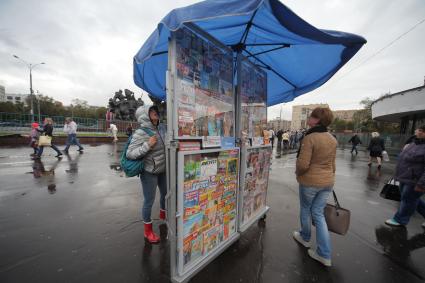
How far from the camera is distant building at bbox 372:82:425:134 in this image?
42.6 feet

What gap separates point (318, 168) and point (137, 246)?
257cm

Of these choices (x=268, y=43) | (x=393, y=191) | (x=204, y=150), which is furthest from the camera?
(x=393, y=191)

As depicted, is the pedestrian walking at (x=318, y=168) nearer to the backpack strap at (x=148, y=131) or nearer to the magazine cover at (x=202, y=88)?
the magazine cover at (x=202, y=88)

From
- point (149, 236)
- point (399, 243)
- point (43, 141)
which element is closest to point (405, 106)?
point (399, 243)

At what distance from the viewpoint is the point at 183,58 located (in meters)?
1.86

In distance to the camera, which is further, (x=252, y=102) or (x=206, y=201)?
(x=252, y=102)

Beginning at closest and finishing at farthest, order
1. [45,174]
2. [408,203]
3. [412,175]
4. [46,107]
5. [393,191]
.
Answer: [412,175], [408,203], [393,191], [45,174], [46,107]

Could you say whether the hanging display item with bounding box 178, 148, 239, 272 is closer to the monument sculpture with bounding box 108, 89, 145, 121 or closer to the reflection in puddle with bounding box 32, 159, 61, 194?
the reflection in puddle with bounding box 32, 159, 61, 194

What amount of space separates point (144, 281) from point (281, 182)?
16.5 feet

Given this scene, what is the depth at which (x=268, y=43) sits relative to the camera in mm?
2621

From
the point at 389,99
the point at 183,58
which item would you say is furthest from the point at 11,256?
the point at 389,99

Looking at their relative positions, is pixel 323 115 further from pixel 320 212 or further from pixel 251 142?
pixel 320 212

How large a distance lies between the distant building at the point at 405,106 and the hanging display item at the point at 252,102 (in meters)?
15.6

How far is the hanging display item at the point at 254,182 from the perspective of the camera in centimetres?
278
